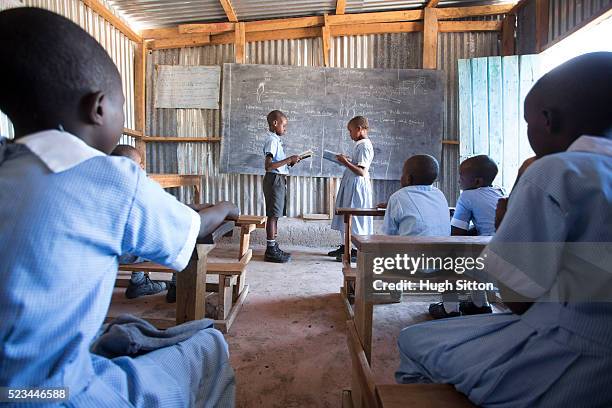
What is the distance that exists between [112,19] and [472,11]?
200 inches

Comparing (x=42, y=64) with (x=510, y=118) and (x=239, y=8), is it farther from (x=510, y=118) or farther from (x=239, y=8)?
(x=510, y=118)

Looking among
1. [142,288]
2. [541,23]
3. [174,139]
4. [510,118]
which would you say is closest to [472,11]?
[541,23]

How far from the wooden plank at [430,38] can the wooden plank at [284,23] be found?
152cm

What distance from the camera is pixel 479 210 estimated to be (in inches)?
94.3

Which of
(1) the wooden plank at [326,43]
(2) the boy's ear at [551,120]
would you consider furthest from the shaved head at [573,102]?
(1) the wooden plank at [326,43]

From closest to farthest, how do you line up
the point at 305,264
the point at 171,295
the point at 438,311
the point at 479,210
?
the point at 479,210, the point at 438,311, the point at 171,295, the point at 305,264

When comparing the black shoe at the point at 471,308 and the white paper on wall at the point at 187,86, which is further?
the white paper on wall at the point at 187,86

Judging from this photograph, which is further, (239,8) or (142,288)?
(239,8)

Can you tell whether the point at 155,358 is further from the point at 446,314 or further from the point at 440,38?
the point at 440,38

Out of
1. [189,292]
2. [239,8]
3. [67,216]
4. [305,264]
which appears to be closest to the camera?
[67,216]

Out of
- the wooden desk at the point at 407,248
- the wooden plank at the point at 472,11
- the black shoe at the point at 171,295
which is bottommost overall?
the black shoe at the point at 171,295

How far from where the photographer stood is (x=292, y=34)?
5.48 metres

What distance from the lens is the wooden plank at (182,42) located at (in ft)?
18.2

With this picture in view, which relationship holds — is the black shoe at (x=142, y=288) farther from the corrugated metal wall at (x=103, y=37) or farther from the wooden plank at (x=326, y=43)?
the wooden plank at (x=326, y=43)
